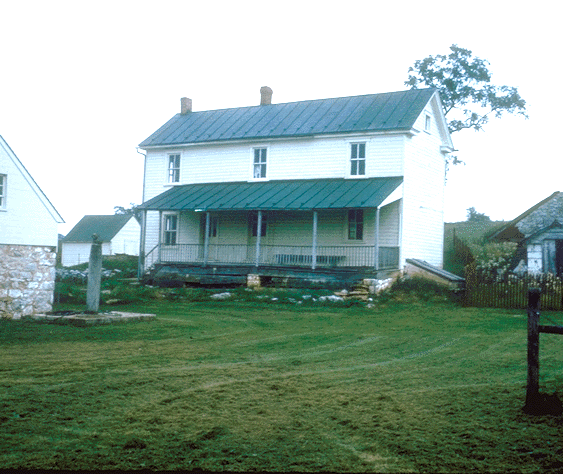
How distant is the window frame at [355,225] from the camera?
88.4ft

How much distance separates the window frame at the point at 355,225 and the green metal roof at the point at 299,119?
3.38 m

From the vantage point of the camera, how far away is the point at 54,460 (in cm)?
469

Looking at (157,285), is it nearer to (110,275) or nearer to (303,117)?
(110,275)

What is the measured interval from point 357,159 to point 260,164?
15.7 ft

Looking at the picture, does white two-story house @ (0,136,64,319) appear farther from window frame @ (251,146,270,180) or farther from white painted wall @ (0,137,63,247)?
window frame @ (251,146,270,180)

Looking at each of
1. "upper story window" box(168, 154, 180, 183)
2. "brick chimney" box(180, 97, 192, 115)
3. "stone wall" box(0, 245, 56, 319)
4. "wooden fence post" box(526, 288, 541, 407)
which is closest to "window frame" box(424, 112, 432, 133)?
"upper story window" box(168, 154, 180, 183)

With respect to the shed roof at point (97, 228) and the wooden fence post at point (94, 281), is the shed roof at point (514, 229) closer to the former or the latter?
the wooden fence post at point (94, 281)

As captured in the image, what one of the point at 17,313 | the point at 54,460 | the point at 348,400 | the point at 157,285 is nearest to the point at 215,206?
the point at 157,285

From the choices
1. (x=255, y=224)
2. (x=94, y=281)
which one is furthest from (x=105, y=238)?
(x=94, y=281)

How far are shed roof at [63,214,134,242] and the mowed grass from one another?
48.0 m

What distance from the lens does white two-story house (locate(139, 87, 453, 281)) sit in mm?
25984

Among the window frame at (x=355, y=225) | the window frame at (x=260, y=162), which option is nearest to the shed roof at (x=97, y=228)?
the window frame at (x=260, y=162)

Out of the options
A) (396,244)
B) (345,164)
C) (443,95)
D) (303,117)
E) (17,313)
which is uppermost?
(443,95)

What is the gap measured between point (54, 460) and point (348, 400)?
316cm
